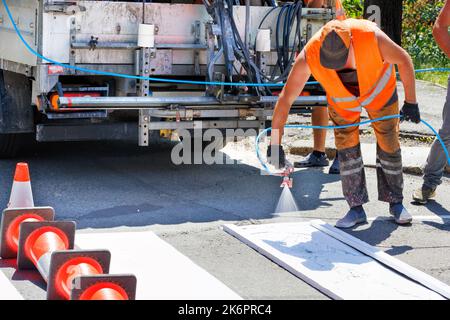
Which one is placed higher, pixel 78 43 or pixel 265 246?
pixel 78 43

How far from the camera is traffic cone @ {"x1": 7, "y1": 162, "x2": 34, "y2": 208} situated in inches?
262

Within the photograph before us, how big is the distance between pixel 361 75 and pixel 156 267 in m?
2.02

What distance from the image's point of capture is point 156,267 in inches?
244

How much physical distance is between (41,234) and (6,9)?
351cm

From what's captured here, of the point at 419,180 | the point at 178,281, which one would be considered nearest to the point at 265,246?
the point at 178,281

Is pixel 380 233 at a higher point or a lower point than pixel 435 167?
lower

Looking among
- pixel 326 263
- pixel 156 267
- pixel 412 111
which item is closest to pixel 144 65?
pixel 412 111

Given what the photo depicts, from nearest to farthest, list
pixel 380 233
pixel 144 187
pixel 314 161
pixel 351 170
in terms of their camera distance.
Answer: pixel 380 233
pixel 351 170
pixel 144 187
pixel 314 161

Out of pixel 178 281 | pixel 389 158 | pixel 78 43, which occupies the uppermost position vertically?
pixel 78 43

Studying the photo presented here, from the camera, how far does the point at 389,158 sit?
290 inches

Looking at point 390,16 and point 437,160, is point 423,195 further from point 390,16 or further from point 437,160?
point 390,16
